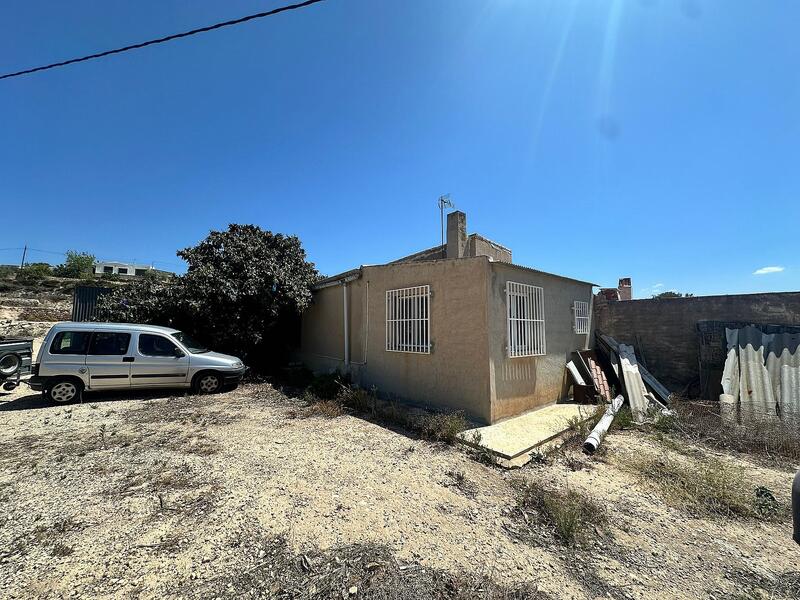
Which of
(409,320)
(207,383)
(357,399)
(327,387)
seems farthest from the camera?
(207,383)

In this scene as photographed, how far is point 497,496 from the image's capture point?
3674 millimetres

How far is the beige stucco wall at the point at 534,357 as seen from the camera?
5.98m

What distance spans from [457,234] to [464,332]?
15.9ft

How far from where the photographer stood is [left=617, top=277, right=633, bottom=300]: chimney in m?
11.2

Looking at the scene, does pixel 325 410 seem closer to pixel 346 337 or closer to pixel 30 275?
pixel 346 337

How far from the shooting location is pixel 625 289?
37.0ft

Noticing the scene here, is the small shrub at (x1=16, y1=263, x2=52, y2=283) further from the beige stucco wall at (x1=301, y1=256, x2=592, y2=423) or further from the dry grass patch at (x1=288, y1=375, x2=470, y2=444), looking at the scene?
the beige stucco wall at (x1=301, y1=256, x2=592, y2=423)

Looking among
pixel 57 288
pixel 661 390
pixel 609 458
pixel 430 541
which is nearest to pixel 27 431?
pixel 430 541

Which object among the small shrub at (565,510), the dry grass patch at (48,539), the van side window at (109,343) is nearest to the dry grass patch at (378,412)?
the small shrub at (565,510)

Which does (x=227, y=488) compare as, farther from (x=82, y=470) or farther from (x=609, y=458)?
(x=609, y=458)

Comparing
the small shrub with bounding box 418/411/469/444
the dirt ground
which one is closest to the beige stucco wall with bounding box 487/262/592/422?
the small shrub with bounding box 418/411/469/444

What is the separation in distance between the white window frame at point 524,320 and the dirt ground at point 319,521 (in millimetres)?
2126

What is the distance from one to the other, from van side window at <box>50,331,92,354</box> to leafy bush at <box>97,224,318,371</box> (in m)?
2.38

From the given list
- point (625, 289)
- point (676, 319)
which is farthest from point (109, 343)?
point (625, 289)
